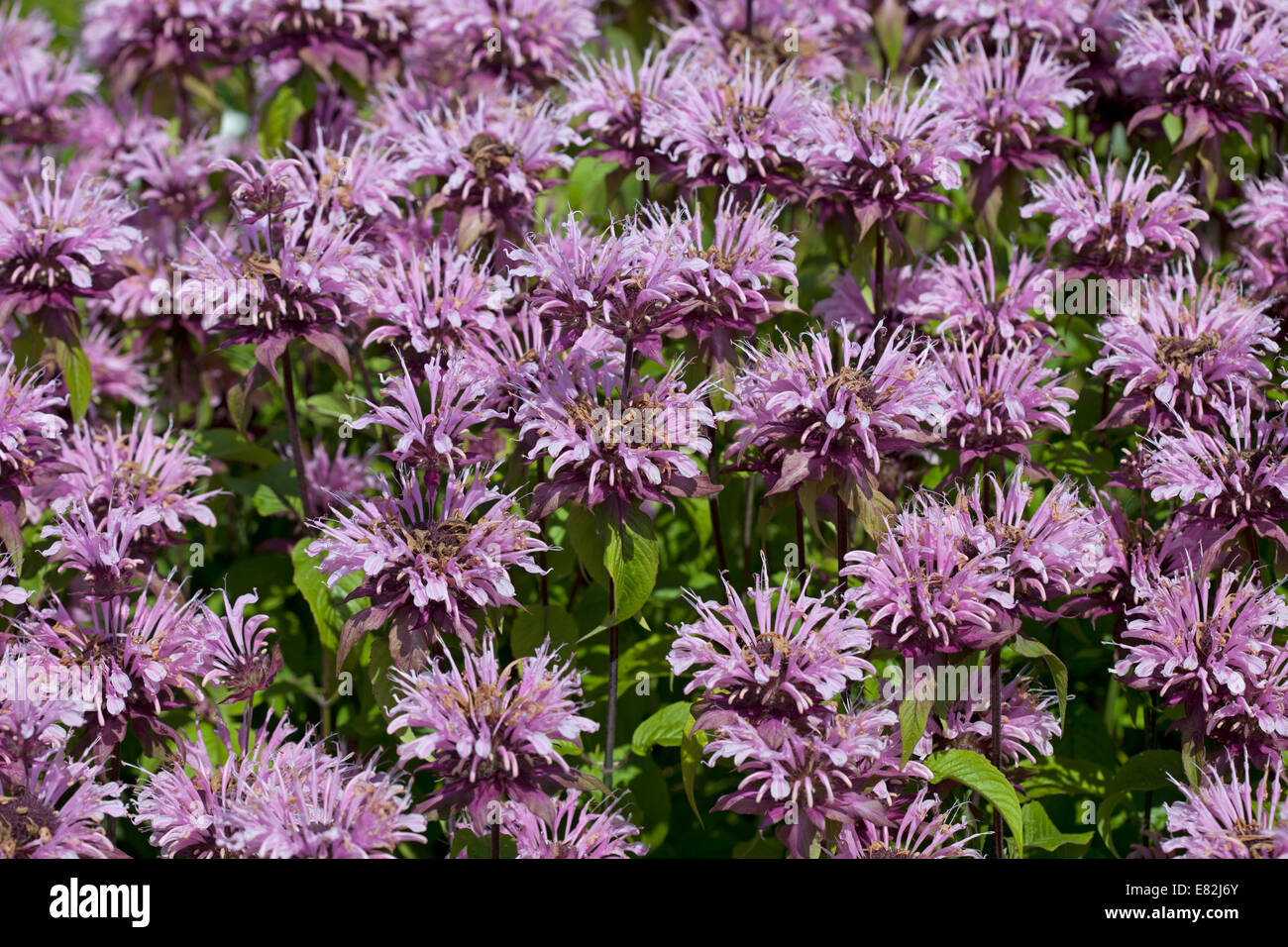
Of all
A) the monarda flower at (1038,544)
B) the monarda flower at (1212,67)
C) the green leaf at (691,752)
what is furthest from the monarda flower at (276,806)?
the monarda flower at (1212,67)

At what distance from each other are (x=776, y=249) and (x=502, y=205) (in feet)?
Answer: 2.75

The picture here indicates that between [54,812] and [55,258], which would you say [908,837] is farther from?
[55,258]

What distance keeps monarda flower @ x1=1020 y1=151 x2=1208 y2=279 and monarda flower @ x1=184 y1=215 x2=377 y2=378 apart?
1722mm

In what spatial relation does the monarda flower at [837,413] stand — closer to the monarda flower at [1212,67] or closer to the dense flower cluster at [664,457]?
the dense flower cluster at [664,457]

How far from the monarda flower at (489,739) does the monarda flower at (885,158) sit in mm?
1435

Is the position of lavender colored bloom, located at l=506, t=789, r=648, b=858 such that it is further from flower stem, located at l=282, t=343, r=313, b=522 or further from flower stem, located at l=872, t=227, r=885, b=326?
flower stem, located at l=872, t=227, r=885, b=326

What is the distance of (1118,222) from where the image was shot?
11.7 ft

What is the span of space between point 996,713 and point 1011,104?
5.66ft

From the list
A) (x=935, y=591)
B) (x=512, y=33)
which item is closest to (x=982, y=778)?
(x=935, y=591)

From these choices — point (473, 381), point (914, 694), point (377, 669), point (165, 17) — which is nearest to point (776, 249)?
point (473, 381)

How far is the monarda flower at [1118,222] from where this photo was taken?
352 centimetres

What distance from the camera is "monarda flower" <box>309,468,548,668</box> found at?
283 centimetres

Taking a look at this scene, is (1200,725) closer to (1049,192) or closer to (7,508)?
(1049,192)

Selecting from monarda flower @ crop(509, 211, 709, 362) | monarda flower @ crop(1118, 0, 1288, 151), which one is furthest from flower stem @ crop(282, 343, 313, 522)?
monarda flower @ crop(1118, 0, 1288, 151)
